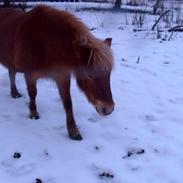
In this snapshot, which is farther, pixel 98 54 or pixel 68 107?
pixel 68 107

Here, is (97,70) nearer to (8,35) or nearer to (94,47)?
(94,47)

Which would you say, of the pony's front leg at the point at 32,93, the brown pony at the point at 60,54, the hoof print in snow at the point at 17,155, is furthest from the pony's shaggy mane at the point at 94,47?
the hoof print in snow at the point at 17,155

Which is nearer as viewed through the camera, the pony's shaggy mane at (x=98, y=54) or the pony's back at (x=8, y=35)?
the pony's shaggy mane at (x=98, y=54)

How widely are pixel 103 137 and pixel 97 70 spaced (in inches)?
38.5

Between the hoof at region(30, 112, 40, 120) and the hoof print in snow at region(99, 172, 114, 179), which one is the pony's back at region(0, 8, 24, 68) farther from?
the hoof print in snow at region(99, 172, 114, 179)

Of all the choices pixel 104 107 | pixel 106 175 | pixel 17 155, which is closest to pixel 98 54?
pixel 104 107

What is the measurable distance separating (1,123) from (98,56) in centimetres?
157

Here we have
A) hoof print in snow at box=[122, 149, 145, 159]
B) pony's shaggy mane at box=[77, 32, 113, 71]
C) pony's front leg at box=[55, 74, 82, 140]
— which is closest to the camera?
pony's shaggy mane at box=[77, 32, 113, 71]

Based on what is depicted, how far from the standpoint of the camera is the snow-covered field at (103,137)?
11.2ft

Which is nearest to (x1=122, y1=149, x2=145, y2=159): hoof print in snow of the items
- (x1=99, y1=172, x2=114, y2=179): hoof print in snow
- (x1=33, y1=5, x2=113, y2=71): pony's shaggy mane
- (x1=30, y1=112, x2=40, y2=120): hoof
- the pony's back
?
(x1=99, y1=172, x2=114, y2=179): hoof print in snow

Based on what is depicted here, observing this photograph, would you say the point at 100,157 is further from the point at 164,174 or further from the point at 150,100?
the point at 150,100

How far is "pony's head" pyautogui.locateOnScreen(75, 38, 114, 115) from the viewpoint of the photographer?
3.35m

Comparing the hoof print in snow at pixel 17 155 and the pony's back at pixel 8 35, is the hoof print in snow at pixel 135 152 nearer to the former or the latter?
the hoof print in snow at pixel 17 155

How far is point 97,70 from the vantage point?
339 centimetres
